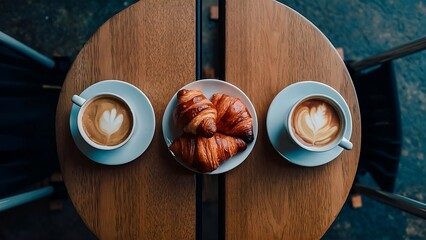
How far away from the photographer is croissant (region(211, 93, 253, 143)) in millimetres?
850

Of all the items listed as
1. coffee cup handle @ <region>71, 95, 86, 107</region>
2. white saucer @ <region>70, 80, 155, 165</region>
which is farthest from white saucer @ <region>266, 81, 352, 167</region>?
coffee cup handle @ <region>71, 95, 86, 107</region>

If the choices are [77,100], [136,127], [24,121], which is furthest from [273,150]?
[24,121]

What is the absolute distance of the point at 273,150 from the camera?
0.93 meters

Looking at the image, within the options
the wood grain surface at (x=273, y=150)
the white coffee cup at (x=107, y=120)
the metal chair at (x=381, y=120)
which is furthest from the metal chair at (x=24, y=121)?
the metal chair at (x=381, y=120)

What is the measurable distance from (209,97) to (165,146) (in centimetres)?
15

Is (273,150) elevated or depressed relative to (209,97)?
depressed

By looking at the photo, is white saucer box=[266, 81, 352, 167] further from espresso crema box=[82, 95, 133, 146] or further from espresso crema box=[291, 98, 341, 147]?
espresso crema box=[82, 95, 133, 146]

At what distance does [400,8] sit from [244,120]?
108 cm

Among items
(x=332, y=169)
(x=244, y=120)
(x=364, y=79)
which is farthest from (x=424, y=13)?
(x=244, y=120)

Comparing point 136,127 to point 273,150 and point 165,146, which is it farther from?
point 273,150

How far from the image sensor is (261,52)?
95cm

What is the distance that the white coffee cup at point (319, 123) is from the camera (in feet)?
2.81

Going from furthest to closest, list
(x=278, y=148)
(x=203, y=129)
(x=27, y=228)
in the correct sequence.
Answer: (x=27, y=228), (x=278, y=148), (x=203, y=129)

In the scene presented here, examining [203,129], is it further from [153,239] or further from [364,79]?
[364,79]
